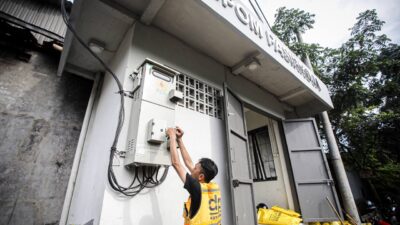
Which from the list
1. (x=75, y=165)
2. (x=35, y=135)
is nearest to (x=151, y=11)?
(x=75, y=165)

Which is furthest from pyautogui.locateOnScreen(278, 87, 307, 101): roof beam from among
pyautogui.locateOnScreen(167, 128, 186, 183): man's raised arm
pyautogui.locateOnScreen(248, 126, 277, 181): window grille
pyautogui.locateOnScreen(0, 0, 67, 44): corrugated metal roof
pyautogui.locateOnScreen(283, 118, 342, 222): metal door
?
pyautogui.locateOnScreen(0, 0, 67, 44): corrugated metal roof

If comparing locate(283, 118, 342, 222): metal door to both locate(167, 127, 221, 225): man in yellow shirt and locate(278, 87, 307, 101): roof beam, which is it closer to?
locate(278, 87, 307, 101): roof beam

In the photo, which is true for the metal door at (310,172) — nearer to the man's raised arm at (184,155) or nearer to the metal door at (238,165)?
the metal door at (238,165)

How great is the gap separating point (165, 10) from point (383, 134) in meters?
8.26

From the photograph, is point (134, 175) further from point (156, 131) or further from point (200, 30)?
point (200, 30)

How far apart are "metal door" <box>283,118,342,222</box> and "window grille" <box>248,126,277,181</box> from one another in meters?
0.58

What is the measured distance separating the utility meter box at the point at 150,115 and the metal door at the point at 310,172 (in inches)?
134

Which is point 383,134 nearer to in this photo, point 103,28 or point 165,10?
point 165,10

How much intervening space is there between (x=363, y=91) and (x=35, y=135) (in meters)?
8.85

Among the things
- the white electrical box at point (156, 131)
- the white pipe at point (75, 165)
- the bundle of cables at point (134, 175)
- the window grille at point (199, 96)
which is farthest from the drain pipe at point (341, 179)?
the white pipe at point (75, 165)

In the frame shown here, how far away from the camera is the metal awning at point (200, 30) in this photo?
7.40 ft

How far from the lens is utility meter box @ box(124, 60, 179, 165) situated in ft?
5.53

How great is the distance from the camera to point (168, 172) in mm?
2061

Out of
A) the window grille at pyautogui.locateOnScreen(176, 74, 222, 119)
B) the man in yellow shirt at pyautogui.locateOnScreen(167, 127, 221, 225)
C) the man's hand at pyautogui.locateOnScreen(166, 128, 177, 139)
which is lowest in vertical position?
the man in yellow shirt at pyautogui.locateOnScreen(167, 127, 221, 225)
